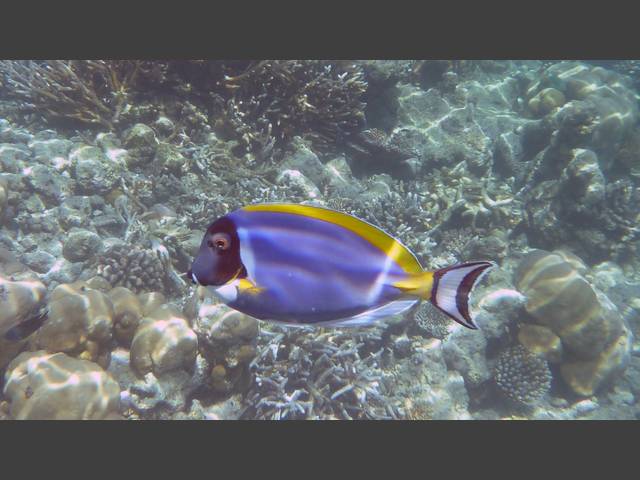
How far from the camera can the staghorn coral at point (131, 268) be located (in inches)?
171

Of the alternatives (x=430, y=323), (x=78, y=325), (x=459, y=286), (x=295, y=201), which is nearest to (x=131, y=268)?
(x=78, y=325)

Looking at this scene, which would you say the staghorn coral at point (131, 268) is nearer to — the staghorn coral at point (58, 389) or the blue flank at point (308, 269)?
the staghorn coral at point (58, 389)

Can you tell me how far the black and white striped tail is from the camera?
1.26 meters

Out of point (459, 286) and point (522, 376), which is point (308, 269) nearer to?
point (459, 286)

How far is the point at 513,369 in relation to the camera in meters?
5.57

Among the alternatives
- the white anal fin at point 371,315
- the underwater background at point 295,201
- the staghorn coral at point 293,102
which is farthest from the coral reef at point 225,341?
the staghorn coral at point 293,102

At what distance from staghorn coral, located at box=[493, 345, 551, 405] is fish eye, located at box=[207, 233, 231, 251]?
18.3 ft

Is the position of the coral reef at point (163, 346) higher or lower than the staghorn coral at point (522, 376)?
higher

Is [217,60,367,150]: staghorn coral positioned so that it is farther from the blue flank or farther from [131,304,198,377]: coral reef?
the blue flank

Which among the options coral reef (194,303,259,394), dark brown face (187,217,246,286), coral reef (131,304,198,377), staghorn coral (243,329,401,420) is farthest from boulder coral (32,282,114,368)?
dark brown face (187,217,246,286)

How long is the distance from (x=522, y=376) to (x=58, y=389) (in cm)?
575

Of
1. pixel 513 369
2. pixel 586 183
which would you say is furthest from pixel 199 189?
pixel 586 183

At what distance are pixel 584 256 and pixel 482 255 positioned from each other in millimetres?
3367

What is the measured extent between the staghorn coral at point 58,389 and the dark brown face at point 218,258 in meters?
2.67
